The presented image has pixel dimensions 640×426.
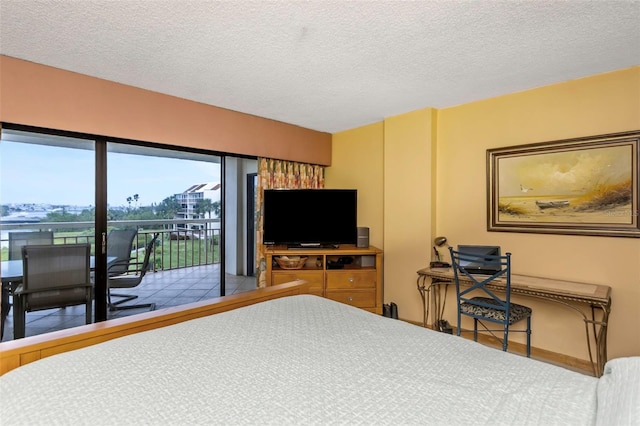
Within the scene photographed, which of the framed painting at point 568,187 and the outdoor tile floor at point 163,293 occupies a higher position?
the framed painting at point 568,187

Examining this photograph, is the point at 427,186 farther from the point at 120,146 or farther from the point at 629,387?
the point at 120,146

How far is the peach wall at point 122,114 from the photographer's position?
2234mm

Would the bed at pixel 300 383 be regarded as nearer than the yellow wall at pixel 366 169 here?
Yes

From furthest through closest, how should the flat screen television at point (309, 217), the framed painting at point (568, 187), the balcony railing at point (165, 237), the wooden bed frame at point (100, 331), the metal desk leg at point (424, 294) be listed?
1. the flat screen television at point (309, 217)
2. the metal desk leg at point (424, 294)
3. the balcony railing at point (165, 237)
4. the framed painting at point (568, 187)
5. the wooden bed frame at point (100, 331)

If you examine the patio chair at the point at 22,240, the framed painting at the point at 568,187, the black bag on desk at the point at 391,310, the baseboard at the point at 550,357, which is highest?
the framed painting at the point at 568,187

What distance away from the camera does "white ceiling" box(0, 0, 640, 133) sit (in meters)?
1.67

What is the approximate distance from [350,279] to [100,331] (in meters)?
2.57

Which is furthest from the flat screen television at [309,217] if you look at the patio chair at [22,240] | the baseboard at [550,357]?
the patio chair at [22,240]

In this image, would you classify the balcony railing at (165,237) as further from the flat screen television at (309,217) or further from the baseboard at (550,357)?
the baseboard at (550,357)

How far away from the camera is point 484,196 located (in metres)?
3.10

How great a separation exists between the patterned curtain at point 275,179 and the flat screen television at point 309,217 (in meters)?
0.14

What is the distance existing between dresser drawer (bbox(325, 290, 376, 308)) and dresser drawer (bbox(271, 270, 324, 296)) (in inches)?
5.5

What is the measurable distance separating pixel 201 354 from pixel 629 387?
55.4 inches

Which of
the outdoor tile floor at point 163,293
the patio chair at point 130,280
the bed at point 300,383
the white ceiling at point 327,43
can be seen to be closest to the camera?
the bed at point 300,383
